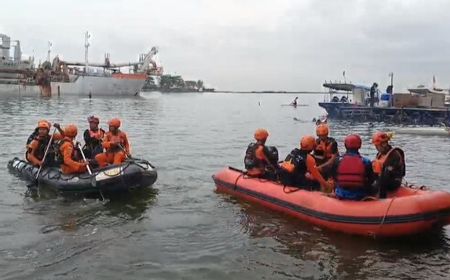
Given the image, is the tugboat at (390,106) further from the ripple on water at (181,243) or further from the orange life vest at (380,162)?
the orange life vest at (380,162)

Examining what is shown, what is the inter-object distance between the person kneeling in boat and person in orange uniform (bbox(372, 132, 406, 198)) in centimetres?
271

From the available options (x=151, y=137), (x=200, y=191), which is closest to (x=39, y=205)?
(x=200, y=191)

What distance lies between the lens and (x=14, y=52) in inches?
2901

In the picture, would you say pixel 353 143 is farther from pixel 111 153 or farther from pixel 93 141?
pixel 93 141

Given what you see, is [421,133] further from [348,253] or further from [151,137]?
[348,253]

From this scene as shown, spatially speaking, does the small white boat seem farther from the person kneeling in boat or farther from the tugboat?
the person kneeling in boat

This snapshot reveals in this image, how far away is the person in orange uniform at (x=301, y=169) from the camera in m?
10.2

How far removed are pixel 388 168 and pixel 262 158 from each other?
3189 millimetres

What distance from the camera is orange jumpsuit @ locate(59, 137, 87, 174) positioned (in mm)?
11375

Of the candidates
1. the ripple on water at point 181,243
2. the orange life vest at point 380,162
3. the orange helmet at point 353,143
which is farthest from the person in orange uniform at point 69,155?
the orange life vest at point 380,162

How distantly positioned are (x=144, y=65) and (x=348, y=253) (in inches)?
2931

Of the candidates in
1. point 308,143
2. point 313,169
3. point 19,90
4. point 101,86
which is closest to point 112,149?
point 308,143

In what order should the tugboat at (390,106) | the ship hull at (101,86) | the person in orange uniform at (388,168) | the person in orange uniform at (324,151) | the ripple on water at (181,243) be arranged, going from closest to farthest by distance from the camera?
1. the ripple on water at (181,243)
2. the person in orange uniform at (388,168)
3. the person in orange uniform at (324,151)
4. the tugboat at (390,106)
5. the ship hull at (101,86)

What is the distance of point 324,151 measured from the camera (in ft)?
34.7
